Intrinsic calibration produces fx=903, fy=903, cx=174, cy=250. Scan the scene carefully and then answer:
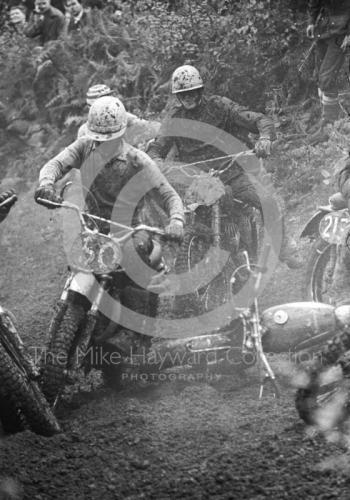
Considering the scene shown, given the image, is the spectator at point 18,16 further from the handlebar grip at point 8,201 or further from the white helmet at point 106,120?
the handlebar grip at point 8,201

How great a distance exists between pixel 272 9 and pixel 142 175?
5.83 m

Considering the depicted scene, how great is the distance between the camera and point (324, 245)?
27.0ft

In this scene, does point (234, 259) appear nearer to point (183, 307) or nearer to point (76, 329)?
point (183, 307)

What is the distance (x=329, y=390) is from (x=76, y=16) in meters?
11.6

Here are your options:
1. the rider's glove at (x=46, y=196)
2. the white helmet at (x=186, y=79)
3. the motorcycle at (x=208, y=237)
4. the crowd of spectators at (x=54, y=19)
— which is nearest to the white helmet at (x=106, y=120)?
the rider's glove at (x=46, y=196)

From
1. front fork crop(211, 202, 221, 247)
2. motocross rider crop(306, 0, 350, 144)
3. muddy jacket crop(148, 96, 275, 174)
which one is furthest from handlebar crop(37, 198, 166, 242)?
motocross rider crop(306, 0, 350, 144)

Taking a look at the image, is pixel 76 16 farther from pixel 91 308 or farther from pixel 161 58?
pixel 91 308

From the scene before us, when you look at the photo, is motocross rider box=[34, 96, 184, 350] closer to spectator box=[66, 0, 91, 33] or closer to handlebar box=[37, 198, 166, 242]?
handlebar box=[37, 198, 166, 242]

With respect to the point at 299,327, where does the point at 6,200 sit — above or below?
above

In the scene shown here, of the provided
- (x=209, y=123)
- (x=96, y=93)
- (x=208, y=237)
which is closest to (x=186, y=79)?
(x=209, y=123)

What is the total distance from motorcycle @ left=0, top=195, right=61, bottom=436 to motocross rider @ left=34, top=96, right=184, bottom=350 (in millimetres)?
1138

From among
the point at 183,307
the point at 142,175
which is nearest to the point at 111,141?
the point at 142,175

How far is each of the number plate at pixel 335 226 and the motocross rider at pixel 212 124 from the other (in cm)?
106

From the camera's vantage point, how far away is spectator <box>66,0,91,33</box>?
15932mm
